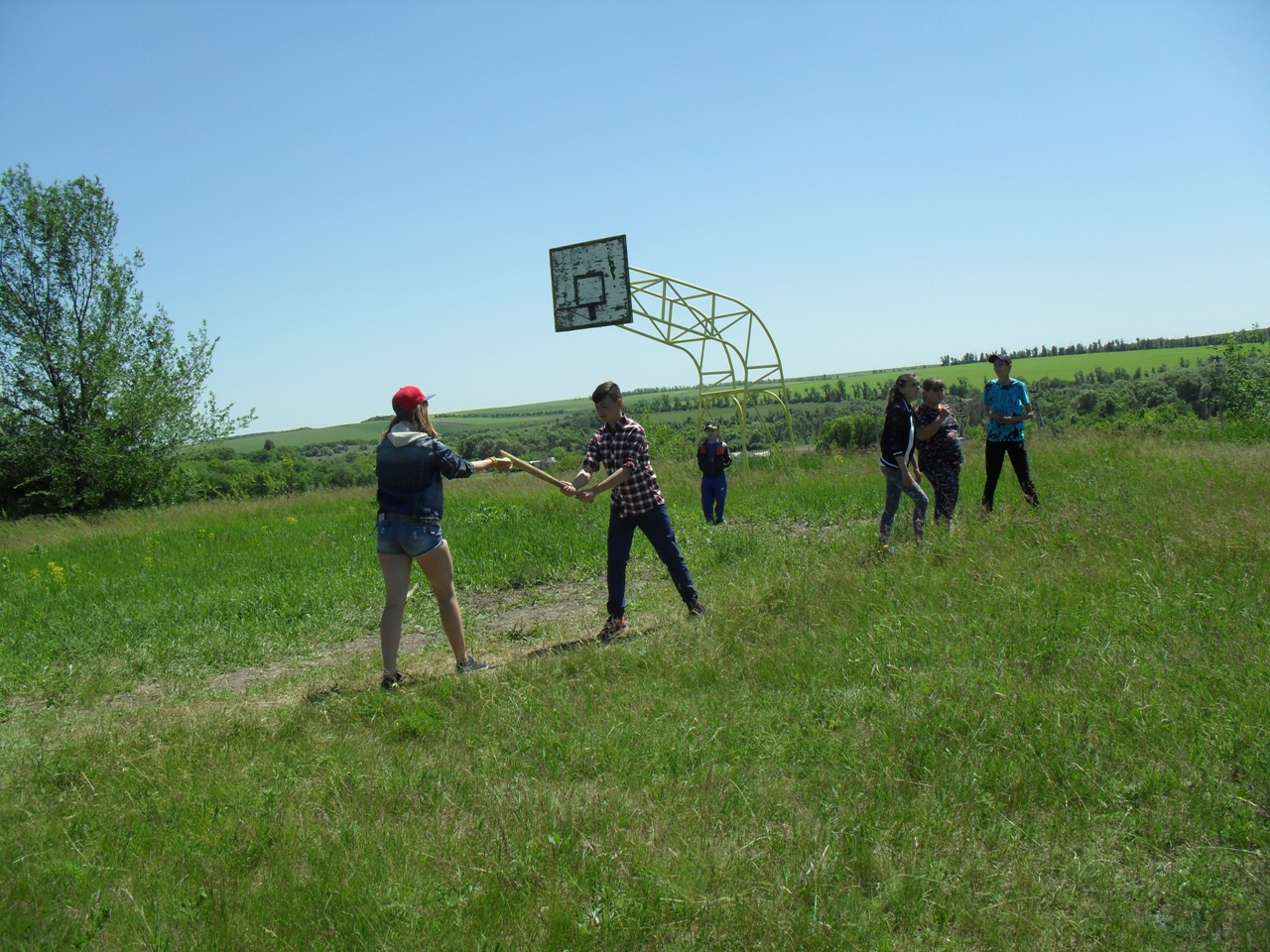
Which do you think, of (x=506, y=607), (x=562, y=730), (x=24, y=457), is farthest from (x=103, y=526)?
(x=562, y=730)

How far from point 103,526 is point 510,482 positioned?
906cm

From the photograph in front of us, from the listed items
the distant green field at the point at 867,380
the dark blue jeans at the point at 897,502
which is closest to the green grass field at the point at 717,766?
the dark blue jeans at the point at 897,502

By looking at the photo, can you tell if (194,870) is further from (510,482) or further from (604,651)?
(510,482)

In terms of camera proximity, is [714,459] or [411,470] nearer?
[411,470]

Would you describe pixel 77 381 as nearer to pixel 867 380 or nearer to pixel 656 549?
pixel 656 549

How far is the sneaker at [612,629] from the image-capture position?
6516 mm

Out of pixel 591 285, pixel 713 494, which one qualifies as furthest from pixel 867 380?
pixel 713 494

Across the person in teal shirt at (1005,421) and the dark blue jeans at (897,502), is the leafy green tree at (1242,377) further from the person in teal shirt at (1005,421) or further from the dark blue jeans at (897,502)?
the dark blue jeans at (897,502)

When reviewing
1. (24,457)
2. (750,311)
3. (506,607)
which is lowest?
(506,607)

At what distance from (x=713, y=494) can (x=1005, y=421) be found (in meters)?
4.63

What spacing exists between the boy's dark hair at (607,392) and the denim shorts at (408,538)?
1742 mm

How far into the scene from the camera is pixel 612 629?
6621mm

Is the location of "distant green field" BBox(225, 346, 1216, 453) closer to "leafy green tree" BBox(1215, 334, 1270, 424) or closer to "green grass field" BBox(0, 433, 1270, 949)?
"leafy green tree" BBox(1215, 334, 1270, 424)

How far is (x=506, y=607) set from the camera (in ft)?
27.3
